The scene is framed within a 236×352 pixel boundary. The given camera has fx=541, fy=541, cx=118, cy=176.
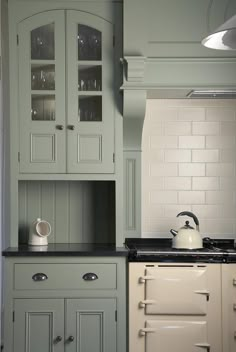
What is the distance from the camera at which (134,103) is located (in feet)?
10.6

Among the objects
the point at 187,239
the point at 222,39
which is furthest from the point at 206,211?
the point at 222,39

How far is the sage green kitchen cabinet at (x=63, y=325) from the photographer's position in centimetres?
312

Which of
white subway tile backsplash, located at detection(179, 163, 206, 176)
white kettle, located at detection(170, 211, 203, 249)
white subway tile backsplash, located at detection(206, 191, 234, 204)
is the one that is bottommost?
white kettle, located at detection(170, 211, 203, 249)

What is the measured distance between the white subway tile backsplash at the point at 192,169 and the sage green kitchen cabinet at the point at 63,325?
40.0 inches

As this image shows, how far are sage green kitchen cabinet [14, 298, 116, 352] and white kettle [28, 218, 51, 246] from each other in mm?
403

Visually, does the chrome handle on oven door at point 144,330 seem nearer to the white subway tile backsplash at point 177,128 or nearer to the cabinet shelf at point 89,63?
the white subway tile backsplash at point 177,128

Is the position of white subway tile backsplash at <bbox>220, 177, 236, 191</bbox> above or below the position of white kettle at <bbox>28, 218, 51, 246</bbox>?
above

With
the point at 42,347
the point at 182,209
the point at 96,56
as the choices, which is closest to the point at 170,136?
the point at 182,209

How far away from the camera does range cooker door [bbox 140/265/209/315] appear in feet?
10.1

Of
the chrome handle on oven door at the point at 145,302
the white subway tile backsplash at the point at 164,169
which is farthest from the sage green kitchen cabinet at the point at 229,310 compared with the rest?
the white subway tile backsplash at the point at 164,169

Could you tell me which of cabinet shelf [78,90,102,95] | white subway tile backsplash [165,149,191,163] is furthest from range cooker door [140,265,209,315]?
cabinet shelf [78,90,102,95]

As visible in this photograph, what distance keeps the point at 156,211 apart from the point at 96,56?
Answer: 3.59 feet

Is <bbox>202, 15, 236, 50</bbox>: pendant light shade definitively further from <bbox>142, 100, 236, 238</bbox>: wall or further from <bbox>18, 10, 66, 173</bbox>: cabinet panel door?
<bbox>142, 100, 236, 238</bbox>: wall

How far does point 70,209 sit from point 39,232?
32cm
